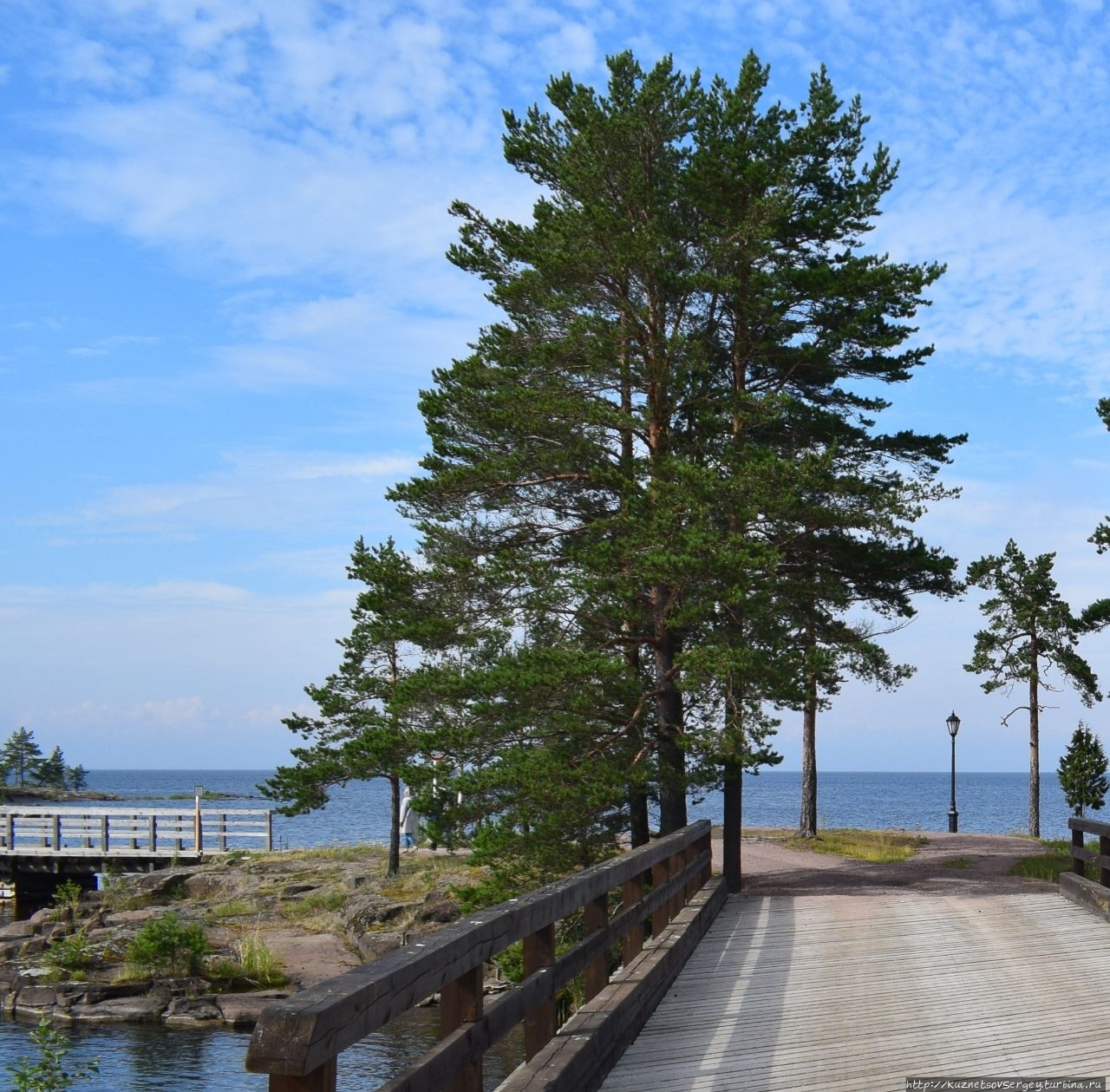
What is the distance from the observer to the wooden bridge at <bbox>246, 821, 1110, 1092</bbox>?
14.3 feet

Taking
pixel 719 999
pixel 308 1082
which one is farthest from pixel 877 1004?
pixel 308 1082

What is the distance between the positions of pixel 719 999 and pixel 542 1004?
3.09 m

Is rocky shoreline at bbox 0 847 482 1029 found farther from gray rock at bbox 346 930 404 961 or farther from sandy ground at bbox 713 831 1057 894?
sandy ground at bbox 713 831 1057 894

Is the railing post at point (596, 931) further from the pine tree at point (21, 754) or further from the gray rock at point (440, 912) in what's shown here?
the pine tree at point (21, 754)

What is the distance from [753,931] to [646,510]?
7.39 m

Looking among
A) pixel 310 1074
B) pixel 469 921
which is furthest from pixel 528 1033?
pixel 310 1074

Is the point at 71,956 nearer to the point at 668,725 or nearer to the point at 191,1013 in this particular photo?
the point at 191,1013

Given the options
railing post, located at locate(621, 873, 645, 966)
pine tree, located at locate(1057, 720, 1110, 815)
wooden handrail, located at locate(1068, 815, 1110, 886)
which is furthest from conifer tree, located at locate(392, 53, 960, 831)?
pine tree, located at locate(1057, 720, 1110, 815)

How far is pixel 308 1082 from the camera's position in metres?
3.52

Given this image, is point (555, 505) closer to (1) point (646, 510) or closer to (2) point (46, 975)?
(1) point (646, 510)

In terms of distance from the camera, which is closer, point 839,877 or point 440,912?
point 839,877

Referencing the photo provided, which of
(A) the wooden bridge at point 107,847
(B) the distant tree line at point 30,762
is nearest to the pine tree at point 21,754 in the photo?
(B) the distant tree line at point 30,762

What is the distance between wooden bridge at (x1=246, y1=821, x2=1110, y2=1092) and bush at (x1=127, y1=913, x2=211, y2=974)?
11991 millimetres

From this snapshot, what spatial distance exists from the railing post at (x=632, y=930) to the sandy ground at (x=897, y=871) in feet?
26.8
